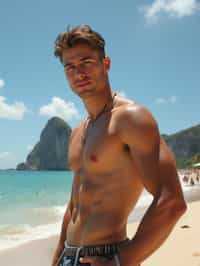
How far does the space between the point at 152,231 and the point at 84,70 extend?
0.73m

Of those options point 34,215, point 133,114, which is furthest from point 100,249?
point 34,215

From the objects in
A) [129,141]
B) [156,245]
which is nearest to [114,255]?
[156,245]

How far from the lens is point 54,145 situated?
145125 millimetres

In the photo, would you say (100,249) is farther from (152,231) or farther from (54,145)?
(54,145)

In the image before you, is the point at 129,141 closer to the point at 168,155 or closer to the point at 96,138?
the point at 168,155

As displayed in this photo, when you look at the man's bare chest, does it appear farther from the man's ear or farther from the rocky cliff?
the rocky cliff

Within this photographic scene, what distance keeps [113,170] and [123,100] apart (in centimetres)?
32

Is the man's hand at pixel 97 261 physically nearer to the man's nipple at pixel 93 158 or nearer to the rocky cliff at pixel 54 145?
the man's nipple at pixel 93 158

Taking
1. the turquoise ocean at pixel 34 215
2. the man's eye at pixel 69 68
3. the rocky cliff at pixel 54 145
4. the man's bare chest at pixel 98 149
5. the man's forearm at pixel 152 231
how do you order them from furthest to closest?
1. the rocky cliff at pixel 54 145
2. the turquoise ocean at pixel 34 215
3. the man's eye at pixel 69 68
4. the man's bare chest at pixel 98 149
5. the man's forearm at pixel 152 231

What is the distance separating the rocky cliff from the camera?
14462 centimetres

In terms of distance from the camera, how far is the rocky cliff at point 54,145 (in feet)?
474

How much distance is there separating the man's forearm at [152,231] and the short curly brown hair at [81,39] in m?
0.73

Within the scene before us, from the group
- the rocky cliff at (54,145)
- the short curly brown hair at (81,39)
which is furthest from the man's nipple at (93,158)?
the rocky cliff at (54,145)

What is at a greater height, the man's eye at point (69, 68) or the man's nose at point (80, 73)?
the man's eye at point (69, 68)
